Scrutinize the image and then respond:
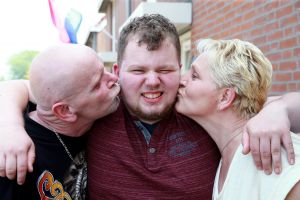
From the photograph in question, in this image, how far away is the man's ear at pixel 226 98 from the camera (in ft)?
7.07

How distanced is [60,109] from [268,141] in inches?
→ 42.4

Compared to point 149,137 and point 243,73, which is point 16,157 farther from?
point 243,73

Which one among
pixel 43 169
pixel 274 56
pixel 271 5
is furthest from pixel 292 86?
pixel 43 169

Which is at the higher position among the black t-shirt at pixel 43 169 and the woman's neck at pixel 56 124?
the woman's neck at pixel 56 124

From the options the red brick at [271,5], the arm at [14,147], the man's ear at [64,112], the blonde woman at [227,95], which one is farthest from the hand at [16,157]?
the red brick at [271,5]

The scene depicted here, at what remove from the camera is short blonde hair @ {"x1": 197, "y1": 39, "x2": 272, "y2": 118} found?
2100mm

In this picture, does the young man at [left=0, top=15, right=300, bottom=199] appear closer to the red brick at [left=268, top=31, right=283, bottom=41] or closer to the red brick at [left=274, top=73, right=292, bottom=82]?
the red brick at [left=274, top=73, right=292, bottom=82]

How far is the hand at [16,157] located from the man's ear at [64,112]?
0.29 metres

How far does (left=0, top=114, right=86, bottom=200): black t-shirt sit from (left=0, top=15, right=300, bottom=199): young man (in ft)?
0.57

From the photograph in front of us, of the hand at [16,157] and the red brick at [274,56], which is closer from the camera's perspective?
the hand at [16,157]

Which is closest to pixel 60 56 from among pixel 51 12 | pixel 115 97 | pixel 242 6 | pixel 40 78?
pixel 40 78

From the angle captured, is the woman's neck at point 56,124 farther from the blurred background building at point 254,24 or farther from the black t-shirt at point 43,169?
the blurred background building at point 254,24

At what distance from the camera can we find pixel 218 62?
218cm

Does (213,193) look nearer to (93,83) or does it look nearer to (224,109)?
(224,109)
